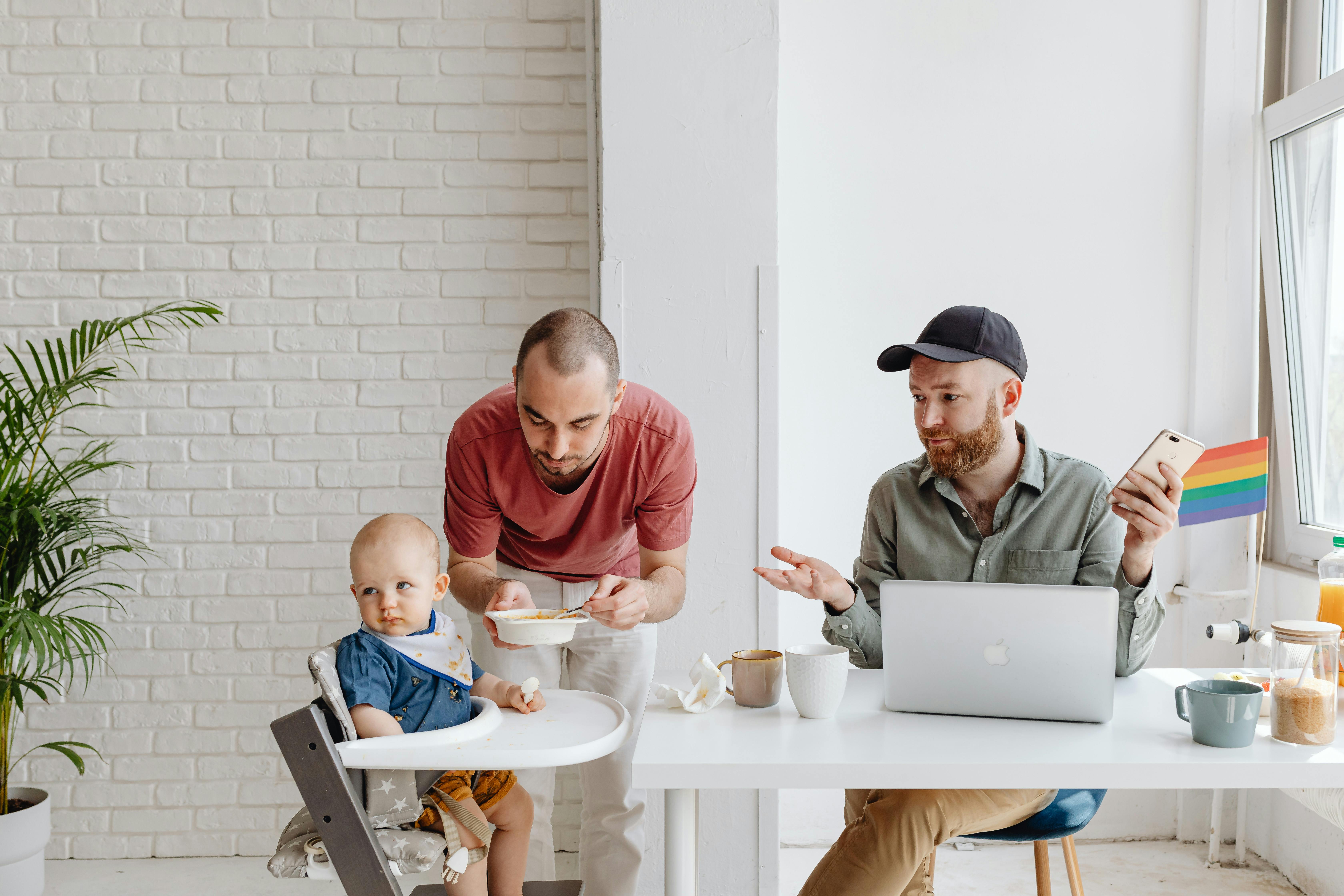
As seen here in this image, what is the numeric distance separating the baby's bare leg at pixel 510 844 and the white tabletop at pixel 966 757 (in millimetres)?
449

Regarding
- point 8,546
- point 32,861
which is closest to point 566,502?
point 8,546

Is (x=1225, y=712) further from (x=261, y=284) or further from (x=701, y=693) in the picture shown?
(x=261, y=284)

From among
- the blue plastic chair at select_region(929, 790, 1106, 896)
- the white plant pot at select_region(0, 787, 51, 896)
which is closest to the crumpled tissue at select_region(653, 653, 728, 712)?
the blue plastic chair at select_region(929, 790, 1106, 896)

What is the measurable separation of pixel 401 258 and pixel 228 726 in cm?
154

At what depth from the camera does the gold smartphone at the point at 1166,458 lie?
153 centimetres

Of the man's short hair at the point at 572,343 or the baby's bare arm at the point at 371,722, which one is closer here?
the baby's bare arm at the point at 371,722

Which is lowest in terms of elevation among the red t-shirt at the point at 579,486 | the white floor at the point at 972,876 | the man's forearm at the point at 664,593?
the white floor at the point at 972,876

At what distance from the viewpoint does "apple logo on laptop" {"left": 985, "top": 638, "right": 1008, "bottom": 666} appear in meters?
1.41

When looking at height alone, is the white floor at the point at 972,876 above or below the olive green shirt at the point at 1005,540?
below

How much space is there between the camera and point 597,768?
85.3 inches

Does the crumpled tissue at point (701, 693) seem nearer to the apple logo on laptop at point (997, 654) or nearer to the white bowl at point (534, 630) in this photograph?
the white bowl at point (534, 630)

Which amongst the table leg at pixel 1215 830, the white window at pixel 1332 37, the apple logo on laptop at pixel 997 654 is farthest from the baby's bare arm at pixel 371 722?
the white window at pixel 1332 37

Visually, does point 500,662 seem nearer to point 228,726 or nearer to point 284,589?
point 284,589

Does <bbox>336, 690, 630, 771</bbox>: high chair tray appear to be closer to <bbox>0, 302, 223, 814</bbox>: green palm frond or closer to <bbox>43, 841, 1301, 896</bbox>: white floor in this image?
<bbox>43, 841, 1301, 896</bbox>: white floor
